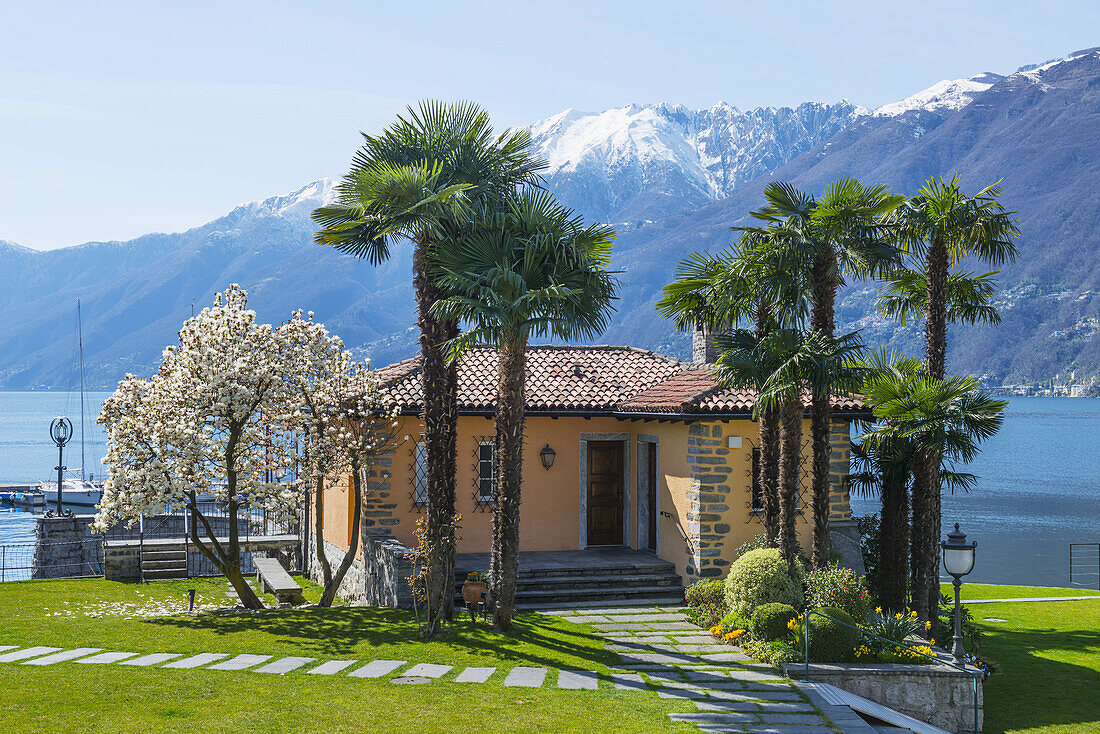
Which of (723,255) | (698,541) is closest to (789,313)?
(723,255)

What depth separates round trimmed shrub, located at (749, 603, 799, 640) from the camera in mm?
13219

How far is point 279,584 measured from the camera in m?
18.8

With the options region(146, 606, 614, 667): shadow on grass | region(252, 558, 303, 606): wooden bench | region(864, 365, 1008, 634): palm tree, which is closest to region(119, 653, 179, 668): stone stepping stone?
region(146, 606, 614, 667): shadow on grass

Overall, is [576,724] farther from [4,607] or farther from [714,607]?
[4,607]

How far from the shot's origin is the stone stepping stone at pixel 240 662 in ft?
37.4

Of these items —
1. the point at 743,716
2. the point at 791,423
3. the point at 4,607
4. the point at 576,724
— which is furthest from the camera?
the point at 4,607

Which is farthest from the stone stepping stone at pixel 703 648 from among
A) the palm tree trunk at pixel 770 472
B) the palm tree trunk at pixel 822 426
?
the palm tree trunk at pixel 770 472

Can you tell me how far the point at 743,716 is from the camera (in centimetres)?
1032

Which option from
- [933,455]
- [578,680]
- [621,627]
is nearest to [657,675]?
[578,680]

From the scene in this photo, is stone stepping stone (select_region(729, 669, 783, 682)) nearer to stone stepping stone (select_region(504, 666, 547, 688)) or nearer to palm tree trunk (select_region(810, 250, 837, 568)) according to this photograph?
stone stepping stone (select_region(504, 666, 547, 688))

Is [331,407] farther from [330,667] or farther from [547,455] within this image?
[330,667]

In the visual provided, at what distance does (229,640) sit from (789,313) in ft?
34.7

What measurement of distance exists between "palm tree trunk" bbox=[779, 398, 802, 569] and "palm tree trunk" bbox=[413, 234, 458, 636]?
17.8ft

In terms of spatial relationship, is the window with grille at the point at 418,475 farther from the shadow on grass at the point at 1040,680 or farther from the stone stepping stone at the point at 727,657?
the shadow on grass at the point at 1040,680
